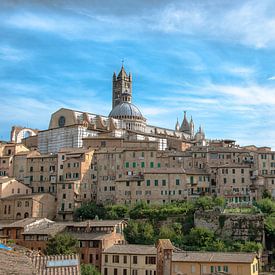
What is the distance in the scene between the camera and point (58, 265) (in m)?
12.7

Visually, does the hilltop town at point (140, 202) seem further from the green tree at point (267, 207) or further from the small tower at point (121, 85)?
the small tower at point (121, 85)

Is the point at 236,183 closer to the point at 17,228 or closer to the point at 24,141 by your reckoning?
the point at 17,228

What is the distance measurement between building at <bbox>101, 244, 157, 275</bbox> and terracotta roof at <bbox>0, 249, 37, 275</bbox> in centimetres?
3636

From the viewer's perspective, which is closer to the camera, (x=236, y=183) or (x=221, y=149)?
(x=236, y=183)

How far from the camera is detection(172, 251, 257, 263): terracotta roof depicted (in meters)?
42.3

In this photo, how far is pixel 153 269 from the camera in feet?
152

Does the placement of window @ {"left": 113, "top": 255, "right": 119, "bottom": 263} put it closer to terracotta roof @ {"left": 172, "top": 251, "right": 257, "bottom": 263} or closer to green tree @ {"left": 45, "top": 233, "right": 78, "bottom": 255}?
green tree @ {"left": 45, "top": 233, "right": 78, "bottom": 255}

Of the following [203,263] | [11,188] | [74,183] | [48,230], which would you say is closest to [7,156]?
[11,188]

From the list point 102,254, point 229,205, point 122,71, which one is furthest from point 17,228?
point 122,71

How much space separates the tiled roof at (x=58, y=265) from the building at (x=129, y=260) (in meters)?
34.6

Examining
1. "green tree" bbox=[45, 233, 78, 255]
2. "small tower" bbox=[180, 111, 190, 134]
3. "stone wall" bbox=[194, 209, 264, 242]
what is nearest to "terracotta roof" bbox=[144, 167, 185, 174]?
"stone wall" bbox=[194, 209, 264, 242]

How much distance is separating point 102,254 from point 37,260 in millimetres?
37359

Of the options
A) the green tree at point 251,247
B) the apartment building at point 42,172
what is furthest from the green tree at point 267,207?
the apartment building at point 42,172

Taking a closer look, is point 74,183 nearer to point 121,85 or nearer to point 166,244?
point 166,244
